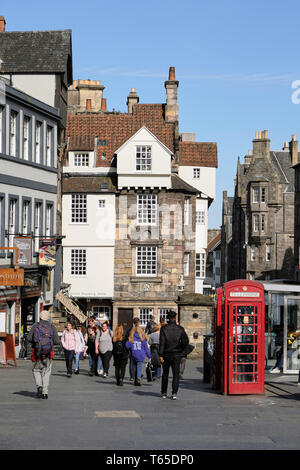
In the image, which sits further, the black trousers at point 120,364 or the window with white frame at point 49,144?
the window with white frame at point 49,144

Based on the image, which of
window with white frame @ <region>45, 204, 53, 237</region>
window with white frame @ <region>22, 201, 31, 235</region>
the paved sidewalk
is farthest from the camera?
window with white frame @ <region>45, 204, 53, 237</region>

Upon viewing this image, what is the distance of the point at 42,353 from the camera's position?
16.7m

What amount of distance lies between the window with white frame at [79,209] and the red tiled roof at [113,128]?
280 centimetres

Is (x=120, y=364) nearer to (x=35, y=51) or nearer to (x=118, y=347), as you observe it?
(x=118, y=347)

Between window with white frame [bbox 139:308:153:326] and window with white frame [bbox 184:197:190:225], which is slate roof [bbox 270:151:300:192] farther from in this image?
window with white frame [bbox 139:308:153:326]

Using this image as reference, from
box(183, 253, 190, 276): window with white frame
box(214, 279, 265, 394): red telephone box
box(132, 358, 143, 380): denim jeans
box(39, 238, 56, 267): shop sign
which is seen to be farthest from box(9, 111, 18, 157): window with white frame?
box(214, 279, 265, 394): red telephone box

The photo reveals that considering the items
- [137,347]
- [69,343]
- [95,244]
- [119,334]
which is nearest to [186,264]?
[95,244]

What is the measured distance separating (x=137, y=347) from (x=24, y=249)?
48.5 feet

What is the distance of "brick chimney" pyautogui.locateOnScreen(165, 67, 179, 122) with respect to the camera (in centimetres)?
5528

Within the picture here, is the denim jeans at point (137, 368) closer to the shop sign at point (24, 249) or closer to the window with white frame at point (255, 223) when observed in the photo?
the shop sign at point (24, 249)

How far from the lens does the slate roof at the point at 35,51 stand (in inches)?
1656

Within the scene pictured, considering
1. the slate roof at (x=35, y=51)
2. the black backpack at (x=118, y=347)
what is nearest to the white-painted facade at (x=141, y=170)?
the slate roof at (x=35, y=51)

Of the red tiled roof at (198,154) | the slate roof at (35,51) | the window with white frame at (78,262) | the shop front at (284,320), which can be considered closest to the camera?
the shop front at (284,320)

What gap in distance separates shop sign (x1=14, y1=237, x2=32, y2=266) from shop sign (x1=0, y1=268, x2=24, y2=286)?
2.53 metres
